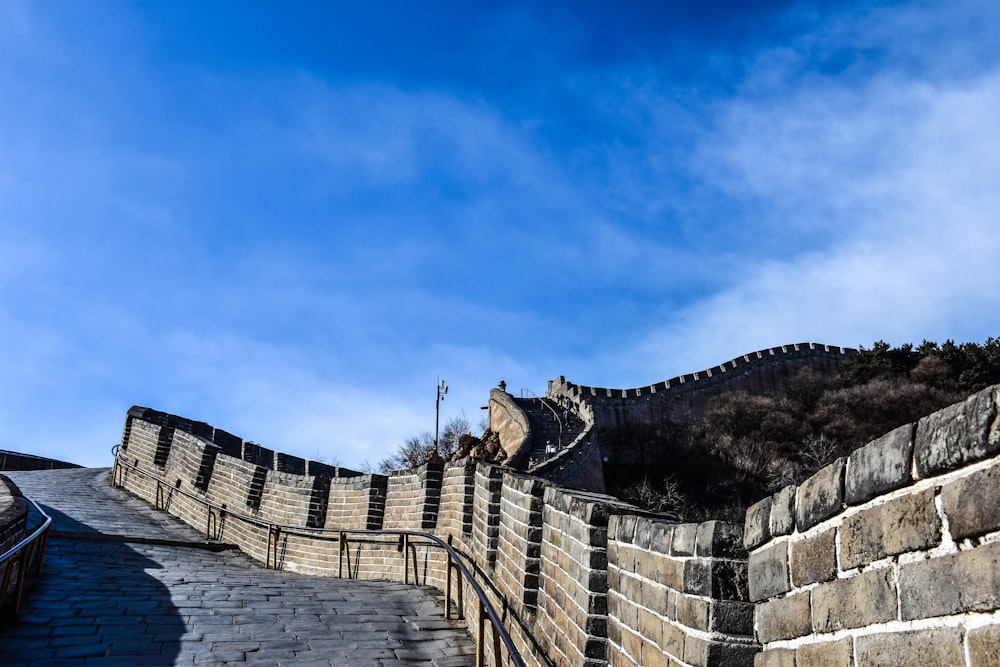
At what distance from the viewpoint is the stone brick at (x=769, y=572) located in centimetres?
238

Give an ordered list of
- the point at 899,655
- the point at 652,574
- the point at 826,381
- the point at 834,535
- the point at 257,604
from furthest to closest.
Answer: the point at 826,381 → the point at 257,604 → the point at 652,574 → the point at 834,535 → the point at 899,655

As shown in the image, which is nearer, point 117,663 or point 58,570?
point 117,663

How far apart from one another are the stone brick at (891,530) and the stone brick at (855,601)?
47 mm

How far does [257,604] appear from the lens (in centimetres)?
704

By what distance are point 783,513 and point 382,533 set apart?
23.0 ft

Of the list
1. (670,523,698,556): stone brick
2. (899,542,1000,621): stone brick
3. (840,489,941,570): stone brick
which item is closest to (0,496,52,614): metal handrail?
(670,523,698,556): stone brick

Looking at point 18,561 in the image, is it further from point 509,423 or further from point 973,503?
point 509,423

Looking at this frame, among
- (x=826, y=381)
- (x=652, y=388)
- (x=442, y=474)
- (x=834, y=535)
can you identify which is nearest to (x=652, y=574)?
(x=834, y=535)

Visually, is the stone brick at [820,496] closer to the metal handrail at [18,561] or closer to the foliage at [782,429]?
the metal handrail at [18,561]

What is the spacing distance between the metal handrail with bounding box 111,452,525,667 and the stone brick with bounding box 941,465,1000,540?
9.26 feet

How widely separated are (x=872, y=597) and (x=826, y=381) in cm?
4379

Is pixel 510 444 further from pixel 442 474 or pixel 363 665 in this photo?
pixel 363 665

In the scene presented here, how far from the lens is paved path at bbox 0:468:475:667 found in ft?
17.7

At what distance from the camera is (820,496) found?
216 centimetres
